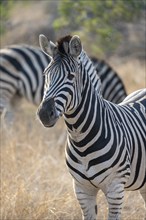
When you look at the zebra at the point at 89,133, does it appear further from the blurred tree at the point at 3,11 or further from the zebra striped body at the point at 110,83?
the blurred tree at the point at 3,11

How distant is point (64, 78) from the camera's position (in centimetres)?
437

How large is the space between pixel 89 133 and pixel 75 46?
0.68 meters

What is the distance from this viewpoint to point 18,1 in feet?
96.0

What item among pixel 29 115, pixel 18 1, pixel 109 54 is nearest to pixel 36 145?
pixel 29 115

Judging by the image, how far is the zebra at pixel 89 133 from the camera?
4391mm

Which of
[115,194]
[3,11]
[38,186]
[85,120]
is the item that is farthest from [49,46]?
[3,11]

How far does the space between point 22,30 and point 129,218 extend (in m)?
19.8

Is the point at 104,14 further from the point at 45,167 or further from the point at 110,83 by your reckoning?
the point at 45,167

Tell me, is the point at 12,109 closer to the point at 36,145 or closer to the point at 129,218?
the point at 36,145

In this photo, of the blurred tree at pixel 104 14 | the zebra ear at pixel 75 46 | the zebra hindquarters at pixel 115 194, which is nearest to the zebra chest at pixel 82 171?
the zebra hindquarters at pixel 115 194

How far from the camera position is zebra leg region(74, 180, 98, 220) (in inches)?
190

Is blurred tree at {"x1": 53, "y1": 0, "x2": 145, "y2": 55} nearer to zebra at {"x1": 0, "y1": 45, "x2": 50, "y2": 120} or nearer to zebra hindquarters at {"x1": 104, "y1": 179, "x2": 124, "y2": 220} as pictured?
zebra at {"x1": 0, "y1": 45, "x2": 50, "y2": 120}

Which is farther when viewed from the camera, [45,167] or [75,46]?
[45,167]

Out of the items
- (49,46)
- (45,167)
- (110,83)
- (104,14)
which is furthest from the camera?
(104,14)
